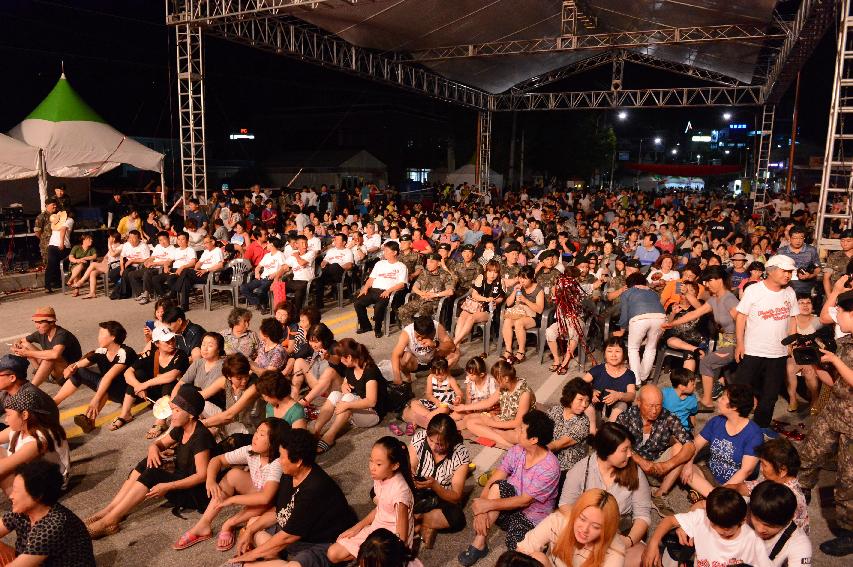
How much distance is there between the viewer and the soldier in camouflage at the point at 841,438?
13.1 ft

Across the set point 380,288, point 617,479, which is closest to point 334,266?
point 380,288

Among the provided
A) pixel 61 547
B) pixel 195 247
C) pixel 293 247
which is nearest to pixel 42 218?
pixel 195 247

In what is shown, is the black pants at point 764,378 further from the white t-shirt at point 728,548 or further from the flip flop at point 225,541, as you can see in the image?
the flip flop at point 225,541

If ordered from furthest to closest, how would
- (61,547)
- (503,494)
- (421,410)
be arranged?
(421,410) < (503,494) < (61,547)

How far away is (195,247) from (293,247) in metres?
2.54

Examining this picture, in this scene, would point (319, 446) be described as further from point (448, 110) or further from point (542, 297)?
point (448, 110)

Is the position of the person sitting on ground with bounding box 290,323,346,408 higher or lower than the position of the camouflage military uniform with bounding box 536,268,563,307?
lower

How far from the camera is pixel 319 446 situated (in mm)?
5332

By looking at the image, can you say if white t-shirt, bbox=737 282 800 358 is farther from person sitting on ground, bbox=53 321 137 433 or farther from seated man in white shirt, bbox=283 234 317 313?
seated man in white shirt, bbox=283 234 317 313

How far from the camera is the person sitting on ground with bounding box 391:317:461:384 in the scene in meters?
6.47

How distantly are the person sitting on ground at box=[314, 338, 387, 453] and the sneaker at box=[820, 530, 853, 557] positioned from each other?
11.4 ft

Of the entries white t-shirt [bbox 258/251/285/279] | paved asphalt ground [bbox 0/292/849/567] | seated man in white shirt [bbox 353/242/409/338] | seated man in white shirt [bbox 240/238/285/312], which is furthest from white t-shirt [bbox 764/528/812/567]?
white t-shirt [bbox 258/251/285/279]

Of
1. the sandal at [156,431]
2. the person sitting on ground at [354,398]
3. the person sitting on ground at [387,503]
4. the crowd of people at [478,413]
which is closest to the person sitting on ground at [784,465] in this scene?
the crowd of people at [478,413]

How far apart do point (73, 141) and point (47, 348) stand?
10001 mm
